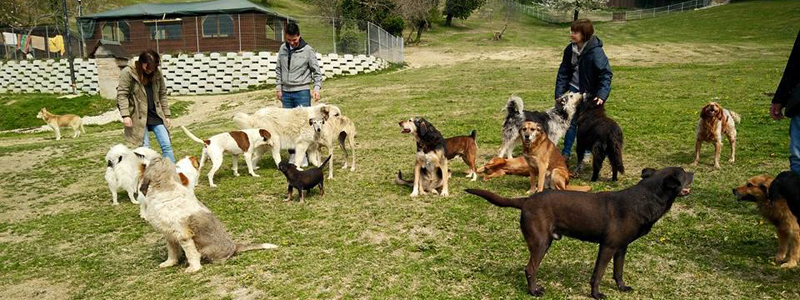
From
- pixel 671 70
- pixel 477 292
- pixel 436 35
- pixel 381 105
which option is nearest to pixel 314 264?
pixel 477 292

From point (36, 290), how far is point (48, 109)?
20278mm

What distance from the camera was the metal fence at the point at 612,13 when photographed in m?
57.9

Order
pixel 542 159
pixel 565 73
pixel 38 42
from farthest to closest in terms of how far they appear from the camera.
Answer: pixel 38 42
pixel 565 73
pixel 542 159

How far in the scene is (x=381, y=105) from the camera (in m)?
16.3

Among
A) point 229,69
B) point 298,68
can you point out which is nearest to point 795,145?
point 298,68

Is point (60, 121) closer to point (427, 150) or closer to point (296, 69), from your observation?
point (296, 69)

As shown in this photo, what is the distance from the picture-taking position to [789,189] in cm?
425

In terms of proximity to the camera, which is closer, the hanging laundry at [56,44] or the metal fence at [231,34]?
the metal fence at [231,34]

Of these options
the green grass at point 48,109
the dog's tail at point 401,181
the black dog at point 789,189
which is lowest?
the green grass at point 48,109

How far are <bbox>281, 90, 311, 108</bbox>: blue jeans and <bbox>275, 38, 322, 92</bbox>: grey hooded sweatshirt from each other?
0.37 feet

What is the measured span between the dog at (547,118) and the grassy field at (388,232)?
0.84m

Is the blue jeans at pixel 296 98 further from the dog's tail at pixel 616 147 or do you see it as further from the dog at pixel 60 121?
Answer: the dog at pixel 60 121

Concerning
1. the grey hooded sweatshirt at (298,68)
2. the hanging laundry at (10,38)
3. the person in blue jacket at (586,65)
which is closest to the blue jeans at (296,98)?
the grey hooded sweatshirt at (298,68)

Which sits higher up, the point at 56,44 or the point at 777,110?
the point at 56,44
